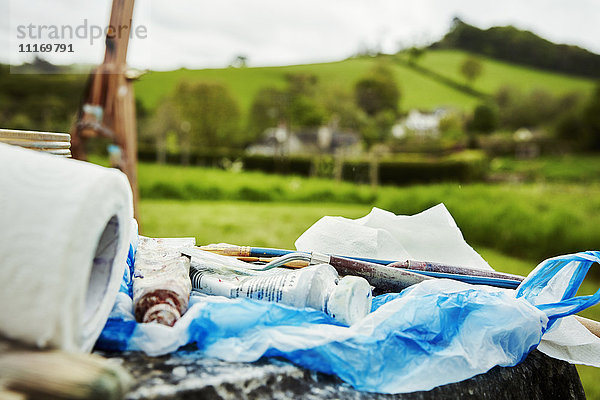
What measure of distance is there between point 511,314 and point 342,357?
0.41 meters

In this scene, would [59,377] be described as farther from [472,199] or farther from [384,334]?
[472,199]

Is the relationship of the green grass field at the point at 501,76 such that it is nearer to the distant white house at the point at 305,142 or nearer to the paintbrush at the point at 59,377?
the distant white house at the point at 305,142

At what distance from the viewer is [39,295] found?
2.26 feet

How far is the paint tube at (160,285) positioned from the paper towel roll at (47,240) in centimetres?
18

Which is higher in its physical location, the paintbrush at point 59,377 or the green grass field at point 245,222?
the paintbrush at point 59,377

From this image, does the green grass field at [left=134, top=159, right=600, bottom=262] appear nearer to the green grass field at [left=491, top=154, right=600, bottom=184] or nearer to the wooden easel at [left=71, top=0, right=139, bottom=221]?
the green grass field at [left=491, top=154, right=600, bottom=184]

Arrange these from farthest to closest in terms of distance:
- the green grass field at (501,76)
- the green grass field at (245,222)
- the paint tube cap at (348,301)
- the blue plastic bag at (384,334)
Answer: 1. the green grass field at (501,76)
2. the green grass field at (245,222)
3. the paint tube cap at (348,301)
4. the blue plastic bag at (384,334)

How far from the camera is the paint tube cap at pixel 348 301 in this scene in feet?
3.42

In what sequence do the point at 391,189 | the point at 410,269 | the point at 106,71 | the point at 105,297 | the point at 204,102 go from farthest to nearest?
1. the point at 204,102
2. the point at 391,189
3. the point at 106,71
4. the point at 410,269
5. the point at 105,297

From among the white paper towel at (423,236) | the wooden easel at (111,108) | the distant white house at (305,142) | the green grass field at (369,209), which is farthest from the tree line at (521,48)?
the white paper towel at (423,236)

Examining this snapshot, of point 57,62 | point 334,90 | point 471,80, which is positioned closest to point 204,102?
point 334,90

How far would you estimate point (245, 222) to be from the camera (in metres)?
7.62

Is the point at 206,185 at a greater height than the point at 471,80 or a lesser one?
lesser

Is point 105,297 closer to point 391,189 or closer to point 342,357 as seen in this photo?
point 342,357
